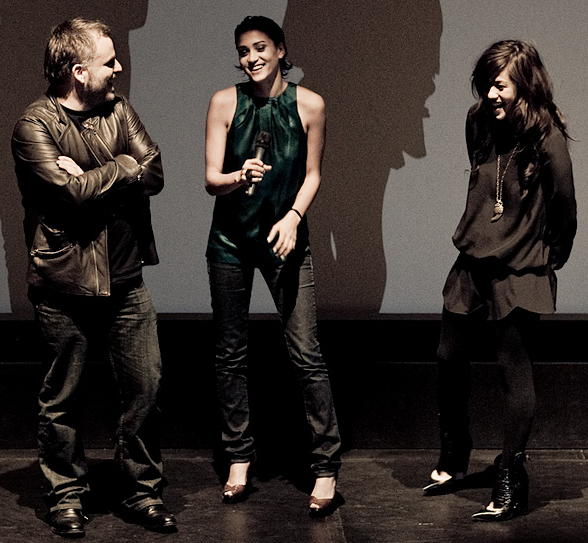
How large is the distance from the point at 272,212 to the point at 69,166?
804mm

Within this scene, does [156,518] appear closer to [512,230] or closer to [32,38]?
[512,230]

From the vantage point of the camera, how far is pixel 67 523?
4.39m

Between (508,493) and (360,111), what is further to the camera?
(360,111)

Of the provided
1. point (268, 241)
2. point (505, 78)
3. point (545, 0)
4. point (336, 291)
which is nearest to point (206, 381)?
point (336, 291)

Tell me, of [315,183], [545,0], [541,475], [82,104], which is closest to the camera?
[82,104]

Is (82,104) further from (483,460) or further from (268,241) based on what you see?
(483,460)

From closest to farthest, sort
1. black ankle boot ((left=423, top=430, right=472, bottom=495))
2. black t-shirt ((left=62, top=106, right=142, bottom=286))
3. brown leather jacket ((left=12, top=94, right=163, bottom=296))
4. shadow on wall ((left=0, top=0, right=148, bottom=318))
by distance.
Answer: brown leather jacket ((left=12, top=94, right=163, bottom=296)) → black t-shirt ((left=62, top=106, right=142, bottom=286)) → black ankle boot ((left=423, top=430, right=472, bottom=495)) → shadow on wall ((left=0, top=0, right=148, bottom=318))

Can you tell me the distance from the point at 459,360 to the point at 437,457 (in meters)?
0.71

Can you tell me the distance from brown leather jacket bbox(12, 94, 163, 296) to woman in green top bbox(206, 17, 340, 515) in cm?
36

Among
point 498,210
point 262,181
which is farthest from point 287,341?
point 498,210

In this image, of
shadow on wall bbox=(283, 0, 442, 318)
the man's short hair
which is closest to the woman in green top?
the man's short hair

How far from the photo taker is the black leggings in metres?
4.50

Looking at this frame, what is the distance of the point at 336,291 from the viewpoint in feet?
18.1

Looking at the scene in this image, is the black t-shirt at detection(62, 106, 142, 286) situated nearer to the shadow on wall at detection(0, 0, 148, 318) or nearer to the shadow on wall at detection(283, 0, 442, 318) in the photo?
the shadow on wall at detection(0, 0, 148, 318)
